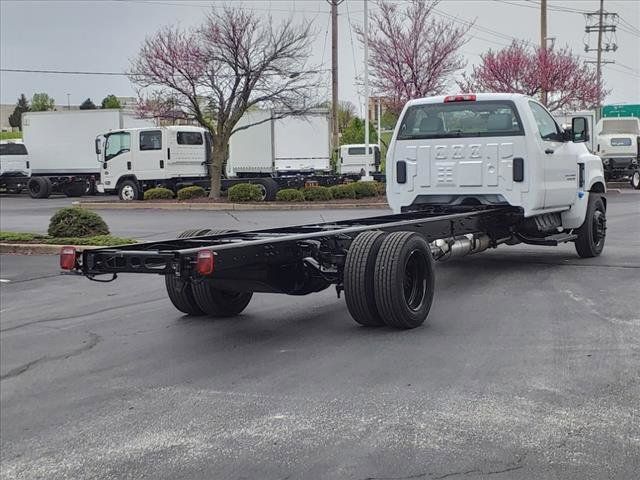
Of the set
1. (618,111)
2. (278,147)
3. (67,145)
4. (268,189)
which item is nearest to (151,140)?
(268,189)

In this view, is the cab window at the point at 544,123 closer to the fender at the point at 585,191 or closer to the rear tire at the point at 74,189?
the fender at the point at 585,191

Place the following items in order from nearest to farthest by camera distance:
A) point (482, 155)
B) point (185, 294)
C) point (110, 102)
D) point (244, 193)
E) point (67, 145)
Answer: point (185, 294) → point (482, 155) → point (244, 193) → point (67, 145) → point (110, 102)

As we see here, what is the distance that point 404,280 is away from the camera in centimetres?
749

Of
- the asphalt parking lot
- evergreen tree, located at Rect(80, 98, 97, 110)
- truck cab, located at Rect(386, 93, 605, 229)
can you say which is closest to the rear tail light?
truck cab, located at Rect(386, 93, 605, 229)

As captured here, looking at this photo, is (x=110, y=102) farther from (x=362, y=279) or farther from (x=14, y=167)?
(x=362, y=279)

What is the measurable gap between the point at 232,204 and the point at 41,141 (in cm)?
1522

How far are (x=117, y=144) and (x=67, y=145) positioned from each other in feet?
24.3

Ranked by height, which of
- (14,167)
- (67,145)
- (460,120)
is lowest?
(14,167)

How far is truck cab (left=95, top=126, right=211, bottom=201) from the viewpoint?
29.5m

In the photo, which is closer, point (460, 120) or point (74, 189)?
point (460, 120)

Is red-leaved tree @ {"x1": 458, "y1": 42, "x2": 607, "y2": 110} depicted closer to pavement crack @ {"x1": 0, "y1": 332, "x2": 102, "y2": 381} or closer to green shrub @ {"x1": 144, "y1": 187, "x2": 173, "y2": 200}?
green shrub @ {"x1": 144, "y1": 187, "x2": 173, "y2": 200}

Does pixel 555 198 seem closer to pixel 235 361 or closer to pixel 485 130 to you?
pixel 485 130

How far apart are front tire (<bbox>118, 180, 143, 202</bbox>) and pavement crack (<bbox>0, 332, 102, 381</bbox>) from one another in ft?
73.1

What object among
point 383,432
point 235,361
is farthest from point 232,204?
point 383,432
